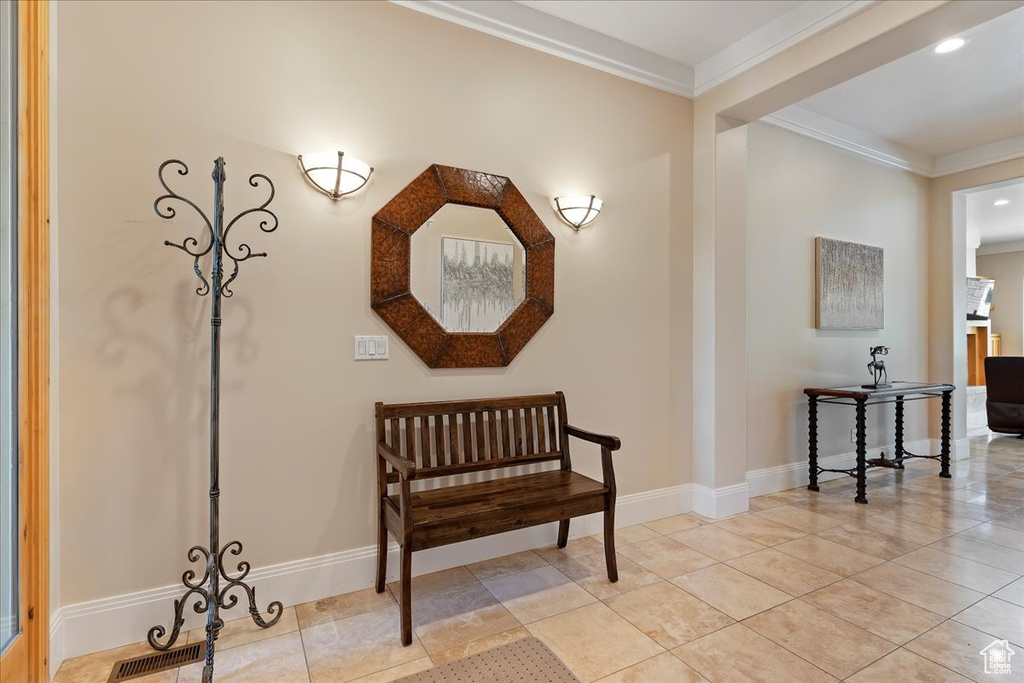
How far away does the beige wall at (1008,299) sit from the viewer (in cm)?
852

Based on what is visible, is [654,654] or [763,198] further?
[763,198]

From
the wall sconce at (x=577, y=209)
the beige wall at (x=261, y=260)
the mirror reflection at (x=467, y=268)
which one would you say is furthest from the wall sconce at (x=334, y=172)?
the wall sconce at (x=577, y=209)

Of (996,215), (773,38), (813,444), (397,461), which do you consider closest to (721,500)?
(813,444)

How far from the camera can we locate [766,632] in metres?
2.05

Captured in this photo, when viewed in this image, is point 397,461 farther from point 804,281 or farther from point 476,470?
point 804,281

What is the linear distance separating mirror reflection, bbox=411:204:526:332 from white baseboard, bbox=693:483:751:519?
1867mm

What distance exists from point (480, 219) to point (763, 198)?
251 centimetres

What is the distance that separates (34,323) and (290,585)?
1426 mm

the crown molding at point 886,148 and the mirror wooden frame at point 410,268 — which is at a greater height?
the crown molding at point 886,148

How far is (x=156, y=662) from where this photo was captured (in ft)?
6.13

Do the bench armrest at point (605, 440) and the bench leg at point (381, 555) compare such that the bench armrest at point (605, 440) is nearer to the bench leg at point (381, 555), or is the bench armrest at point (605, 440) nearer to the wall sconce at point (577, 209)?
A: the bench leg at point (381, 555)

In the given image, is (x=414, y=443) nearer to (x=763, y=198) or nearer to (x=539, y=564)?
(x=539, y=564)

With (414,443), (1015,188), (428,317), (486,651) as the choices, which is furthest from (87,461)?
(1015,188)

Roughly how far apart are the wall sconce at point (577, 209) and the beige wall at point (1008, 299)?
968 centimetres
